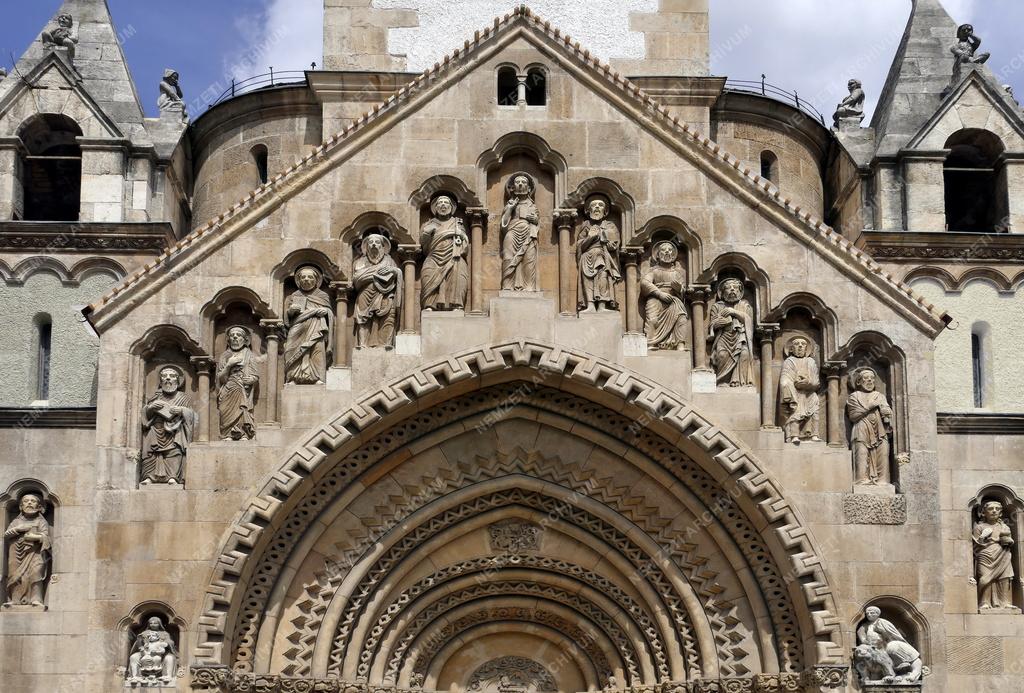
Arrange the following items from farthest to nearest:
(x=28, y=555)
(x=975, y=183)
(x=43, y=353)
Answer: (x=975, y=183) → (x=43, y=353) → (x=28, y=555)

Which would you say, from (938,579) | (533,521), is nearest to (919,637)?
(938,579)

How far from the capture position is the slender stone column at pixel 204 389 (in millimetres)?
21703

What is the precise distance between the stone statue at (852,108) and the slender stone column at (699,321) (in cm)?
521

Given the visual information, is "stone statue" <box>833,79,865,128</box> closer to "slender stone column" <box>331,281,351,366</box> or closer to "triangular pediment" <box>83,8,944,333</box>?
"triangular pediment" <box>83,8,944,333</box>

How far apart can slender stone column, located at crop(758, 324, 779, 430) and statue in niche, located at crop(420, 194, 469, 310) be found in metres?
3.47

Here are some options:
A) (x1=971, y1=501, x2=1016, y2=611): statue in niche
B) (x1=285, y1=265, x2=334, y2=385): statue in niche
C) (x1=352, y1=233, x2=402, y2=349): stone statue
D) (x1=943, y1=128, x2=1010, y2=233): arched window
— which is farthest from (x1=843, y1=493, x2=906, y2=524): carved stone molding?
(x1=285, y1=265, x2=334, y2=385): statue in niche

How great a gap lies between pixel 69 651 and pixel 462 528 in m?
4.67

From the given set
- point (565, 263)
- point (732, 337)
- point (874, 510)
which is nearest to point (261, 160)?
point (565, 263)

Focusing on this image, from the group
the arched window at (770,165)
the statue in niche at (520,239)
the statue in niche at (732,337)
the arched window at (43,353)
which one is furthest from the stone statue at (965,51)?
the arched window at (43,353)

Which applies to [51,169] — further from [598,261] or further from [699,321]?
[699,321]

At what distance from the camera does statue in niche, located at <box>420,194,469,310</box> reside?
22031 mm

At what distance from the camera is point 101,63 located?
85.7 ft

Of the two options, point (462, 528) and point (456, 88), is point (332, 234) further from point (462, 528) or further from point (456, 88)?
point (462, 528)

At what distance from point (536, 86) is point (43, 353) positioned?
6955 millimetres
